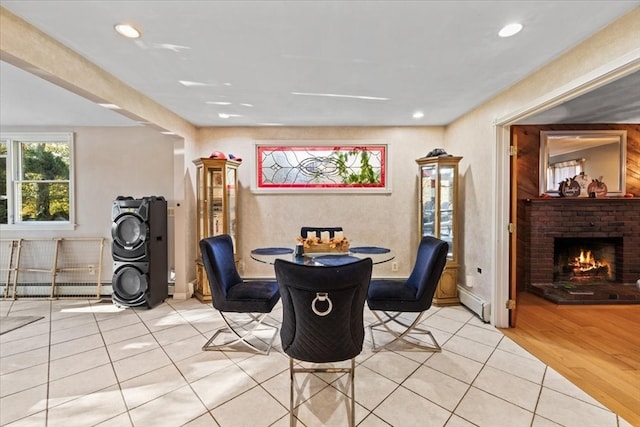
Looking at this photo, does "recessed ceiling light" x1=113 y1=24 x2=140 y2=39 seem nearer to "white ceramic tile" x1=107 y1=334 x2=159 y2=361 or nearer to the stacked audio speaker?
the stacked audio speaker

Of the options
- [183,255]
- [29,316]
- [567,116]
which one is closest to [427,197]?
[567,116]

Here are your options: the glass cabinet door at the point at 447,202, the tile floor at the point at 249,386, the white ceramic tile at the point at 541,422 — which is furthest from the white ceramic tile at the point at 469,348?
the glass cabinet door at the point at 447,202

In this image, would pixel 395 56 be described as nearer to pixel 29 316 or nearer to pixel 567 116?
pixel 567 116

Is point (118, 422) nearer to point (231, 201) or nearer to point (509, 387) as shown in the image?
point (509, 387)

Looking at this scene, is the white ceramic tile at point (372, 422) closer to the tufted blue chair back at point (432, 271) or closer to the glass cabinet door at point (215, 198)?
the tufted blue chair back at point (432, 271)

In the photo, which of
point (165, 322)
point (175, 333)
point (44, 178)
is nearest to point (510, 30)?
point (175, 333)

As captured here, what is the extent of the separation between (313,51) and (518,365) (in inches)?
118

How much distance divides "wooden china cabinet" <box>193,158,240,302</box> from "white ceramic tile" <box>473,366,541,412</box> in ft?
10.5

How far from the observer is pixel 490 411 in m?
1.80

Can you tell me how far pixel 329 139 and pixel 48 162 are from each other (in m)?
4.22

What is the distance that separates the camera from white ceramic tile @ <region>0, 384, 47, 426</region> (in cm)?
177

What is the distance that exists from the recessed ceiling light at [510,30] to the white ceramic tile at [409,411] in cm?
252

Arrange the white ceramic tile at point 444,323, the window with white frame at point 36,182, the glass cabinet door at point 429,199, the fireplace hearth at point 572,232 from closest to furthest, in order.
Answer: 1. the white ceramic tile at point 444,323
2. the glass cabinet door at point 429,199
3. the window with white frame at point 36,182
4. the fireplace hearth at point 572,232

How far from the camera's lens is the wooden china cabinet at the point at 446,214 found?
12.1 feet
